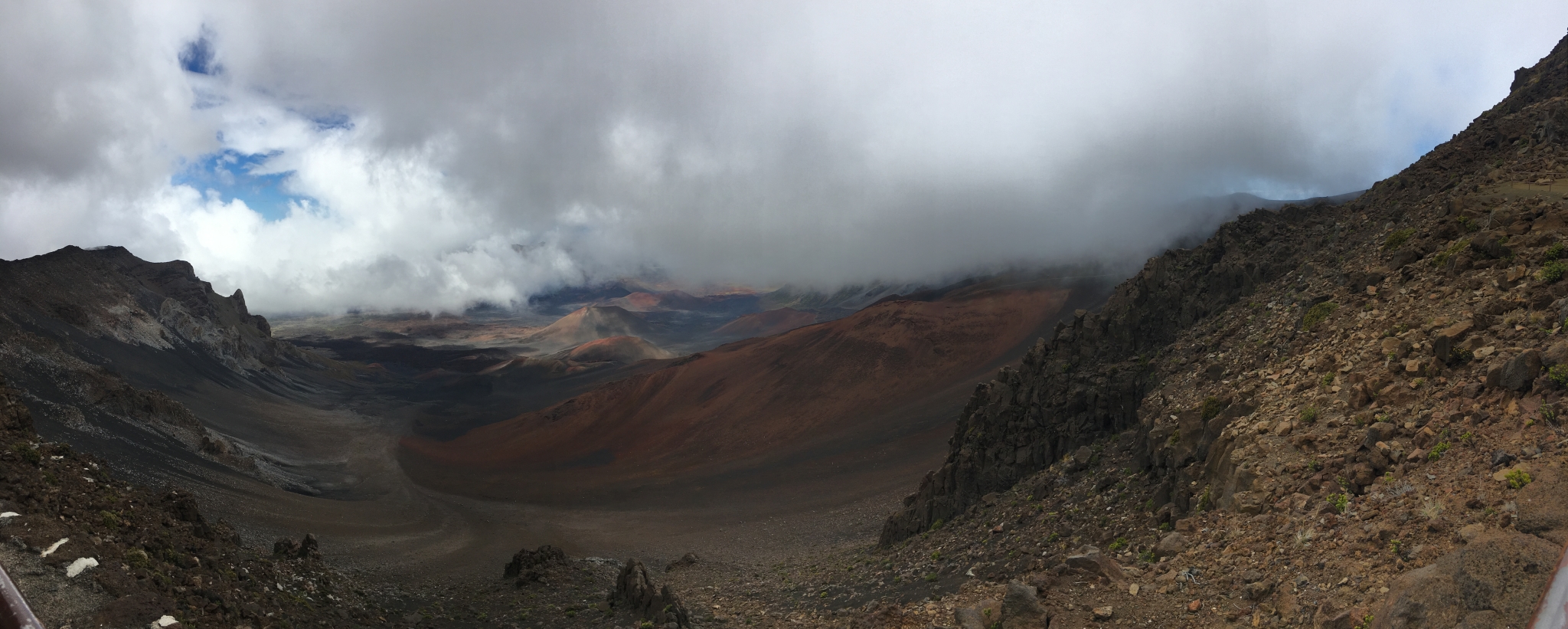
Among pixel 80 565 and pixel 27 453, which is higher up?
pixel 27 453

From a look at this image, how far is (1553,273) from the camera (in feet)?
32.3

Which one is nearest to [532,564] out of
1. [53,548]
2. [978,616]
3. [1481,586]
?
[53,548]

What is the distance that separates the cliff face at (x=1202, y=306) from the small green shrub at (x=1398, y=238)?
5 cm

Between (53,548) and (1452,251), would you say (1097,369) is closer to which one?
(1452,251)

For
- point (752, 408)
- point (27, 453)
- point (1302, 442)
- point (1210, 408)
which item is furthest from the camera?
point (752, 408)

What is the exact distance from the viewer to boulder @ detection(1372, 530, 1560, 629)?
6.15m

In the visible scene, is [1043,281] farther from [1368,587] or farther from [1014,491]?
[1368,587]

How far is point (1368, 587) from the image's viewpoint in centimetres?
755

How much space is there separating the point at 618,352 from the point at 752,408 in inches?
2875

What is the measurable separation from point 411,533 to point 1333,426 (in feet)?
150

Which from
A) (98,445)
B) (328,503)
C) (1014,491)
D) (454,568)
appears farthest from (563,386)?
(1014,491)

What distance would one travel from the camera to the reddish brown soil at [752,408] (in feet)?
207

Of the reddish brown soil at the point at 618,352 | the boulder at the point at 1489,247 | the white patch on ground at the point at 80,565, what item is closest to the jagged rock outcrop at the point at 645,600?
the white patch on ground at the point at 80,565

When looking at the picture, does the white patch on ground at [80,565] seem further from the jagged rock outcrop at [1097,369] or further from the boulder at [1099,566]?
the jagged rock outcrop at [1097,369]
